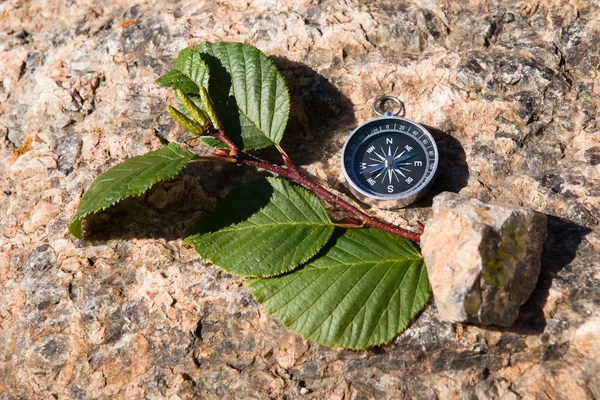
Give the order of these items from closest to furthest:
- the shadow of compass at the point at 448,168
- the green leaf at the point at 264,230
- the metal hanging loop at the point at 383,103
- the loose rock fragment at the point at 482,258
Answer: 1. the loose rock fragment at the point at 482,258
2. the green leaf at the point at 264,230
3. the shadow of compass at the point at 448,168
4. the metal hanging loop at the point at 383,103

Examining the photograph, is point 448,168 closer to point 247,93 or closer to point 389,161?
point 389,161

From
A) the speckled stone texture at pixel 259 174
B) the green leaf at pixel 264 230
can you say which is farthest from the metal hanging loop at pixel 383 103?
the green leaf at pixel 264 230

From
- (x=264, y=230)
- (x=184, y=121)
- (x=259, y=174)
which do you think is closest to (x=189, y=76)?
(x=184, y=121)

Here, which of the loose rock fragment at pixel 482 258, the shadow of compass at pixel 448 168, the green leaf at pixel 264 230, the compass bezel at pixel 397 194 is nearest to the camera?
the loose rock fragment at pixel 482 258

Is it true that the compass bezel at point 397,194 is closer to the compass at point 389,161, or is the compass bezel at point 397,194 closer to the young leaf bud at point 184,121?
the compass at point 389,161

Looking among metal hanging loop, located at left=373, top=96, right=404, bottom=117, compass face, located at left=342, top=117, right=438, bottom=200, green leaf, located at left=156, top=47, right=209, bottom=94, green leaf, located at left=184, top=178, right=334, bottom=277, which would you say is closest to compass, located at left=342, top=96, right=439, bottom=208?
compass face, located at left=342, top=117, right=438, bottom=200

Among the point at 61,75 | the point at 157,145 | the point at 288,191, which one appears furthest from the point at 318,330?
the point at 61,75

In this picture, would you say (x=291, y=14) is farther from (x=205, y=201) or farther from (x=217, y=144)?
(x=205, y=201)

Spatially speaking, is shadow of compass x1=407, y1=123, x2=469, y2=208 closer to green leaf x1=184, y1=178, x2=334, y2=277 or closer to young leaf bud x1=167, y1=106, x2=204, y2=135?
green leaf x1=184, y1=178, x2=334, y2=277
